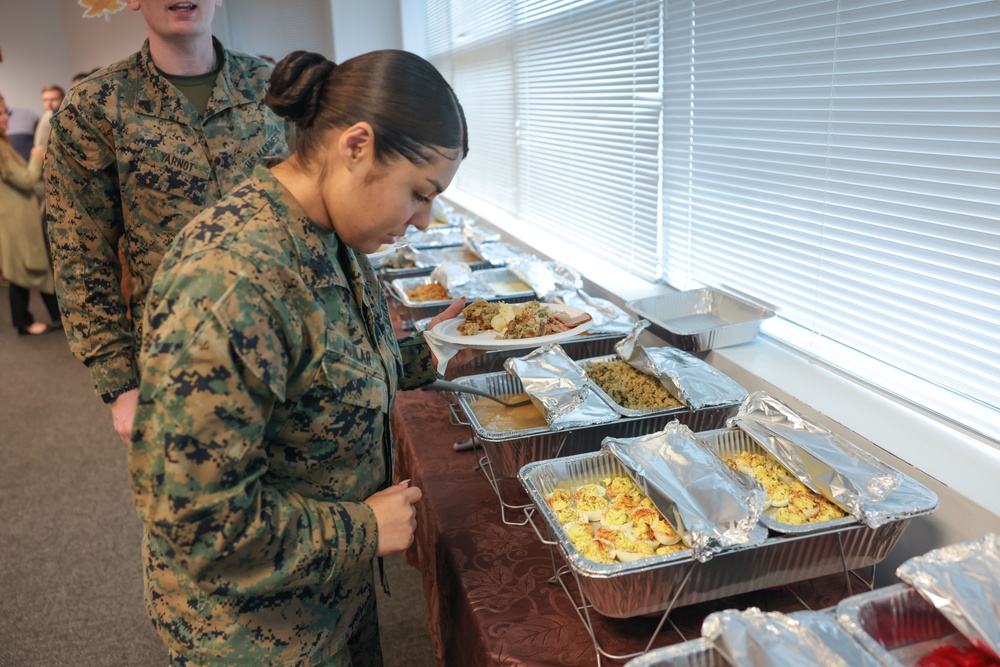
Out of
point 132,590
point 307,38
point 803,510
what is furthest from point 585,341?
point 307,38

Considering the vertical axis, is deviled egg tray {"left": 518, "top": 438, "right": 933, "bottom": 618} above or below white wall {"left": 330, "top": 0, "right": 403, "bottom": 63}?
below

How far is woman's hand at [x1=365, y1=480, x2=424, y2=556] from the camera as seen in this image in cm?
78

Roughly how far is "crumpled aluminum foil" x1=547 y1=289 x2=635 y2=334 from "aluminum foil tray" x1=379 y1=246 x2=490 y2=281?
55cm

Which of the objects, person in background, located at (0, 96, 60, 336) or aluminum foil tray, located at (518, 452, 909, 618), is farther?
person in background, located at (0, 96, 60, 336)

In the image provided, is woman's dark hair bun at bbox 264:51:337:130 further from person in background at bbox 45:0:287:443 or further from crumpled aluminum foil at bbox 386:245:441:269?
crumpled aluminum foil at bbox 386:245:441:269

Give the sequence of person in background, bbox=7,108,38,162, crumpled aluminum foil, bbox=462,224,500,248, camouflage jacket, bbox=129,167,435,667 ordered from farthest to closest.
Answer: person in background, bbox=7,108,38,162, crumpled aluminum foil, bbox=462,224,500,248, camouflage jacket, bbox=129,167,435,667

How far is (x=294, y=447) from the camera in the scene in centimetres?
76

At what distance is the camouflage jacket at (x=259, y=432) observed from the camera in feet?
2.06

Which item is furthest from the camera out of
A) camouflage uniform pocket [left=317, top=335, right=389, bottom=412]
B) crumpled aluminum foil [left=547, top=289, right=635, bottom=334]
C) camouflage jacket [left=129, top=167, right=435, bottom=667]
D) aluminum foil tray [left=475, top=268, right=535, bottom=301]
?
aluminum foil tray [left=475, top=268, right=535, bottom=301]

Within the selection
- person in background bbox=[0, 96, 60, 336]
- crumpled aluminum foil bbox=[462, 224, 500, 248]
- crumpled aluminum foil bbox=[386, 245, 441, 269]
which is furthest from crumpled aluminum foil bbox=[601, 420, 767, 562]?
person in background bbox=[0, 96, 60, 336]

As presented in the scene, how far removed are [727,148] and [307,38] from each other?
15.1ft

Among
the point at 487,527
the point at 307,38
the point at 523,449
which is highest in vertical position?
the point at 307,38

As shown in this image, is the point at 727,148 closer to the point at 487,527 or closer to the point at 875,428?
the point at 875,428

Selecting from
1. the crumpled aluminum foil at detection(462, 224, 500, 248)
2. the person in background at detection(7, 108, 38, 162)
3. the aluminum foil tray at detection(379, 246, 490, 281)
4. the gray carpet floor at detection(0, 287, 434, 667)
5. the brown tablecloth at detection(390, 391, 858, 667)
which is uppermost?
the person in background at detection(7, 108, 38, 162)
